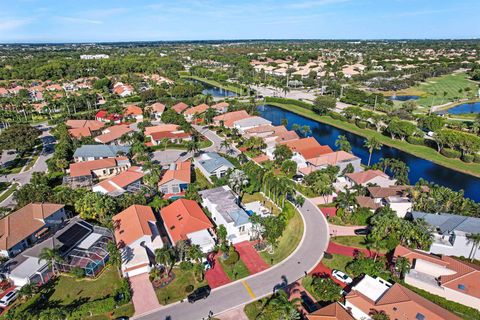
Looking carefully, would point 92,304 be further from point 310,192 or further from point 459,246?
point 459,246

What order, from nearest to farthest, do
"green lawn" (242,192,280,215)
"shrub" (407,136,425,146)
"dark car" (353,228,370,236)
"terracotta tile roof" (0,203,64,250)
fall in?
"terracotta tile roof" (0,203,64,250)
"dark car" (353,228,370,236)
"green lawn" (242,192,280,215)
"shrub" (407,136,425,146)

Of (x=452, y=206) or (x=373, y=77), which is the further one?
(x=373, y=77)

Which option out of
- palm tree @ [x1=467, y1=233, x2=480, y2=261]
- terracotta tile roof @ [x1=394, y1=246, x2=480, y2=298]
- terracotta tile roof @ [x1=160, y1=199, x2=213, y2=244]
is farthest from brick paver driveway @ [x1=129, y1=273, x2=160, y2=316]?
palm tree @ [x1=467, y1=233, x2=480, y2=261]

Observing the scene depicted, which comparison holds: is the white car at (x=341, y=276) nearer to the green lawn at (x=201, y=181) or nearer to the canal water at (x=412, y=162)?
the green lawn at (x=201, y=181)

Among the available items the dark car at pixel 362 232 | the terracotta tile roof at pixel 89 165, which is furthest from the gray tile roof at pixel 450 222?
the terracotta tile roof at pixel 89 165

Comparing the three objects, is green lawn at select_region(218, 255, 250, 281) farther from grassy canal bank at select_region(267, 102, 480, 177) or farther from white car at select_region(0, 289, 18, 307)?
grassy canal bank at select_region(267, 102, 480, 177)

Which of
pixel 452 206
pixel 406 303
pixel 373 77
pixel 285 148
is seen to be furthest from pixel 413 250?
pixel 373 77

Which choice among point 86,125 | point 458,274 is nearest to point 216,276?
point 458,274
